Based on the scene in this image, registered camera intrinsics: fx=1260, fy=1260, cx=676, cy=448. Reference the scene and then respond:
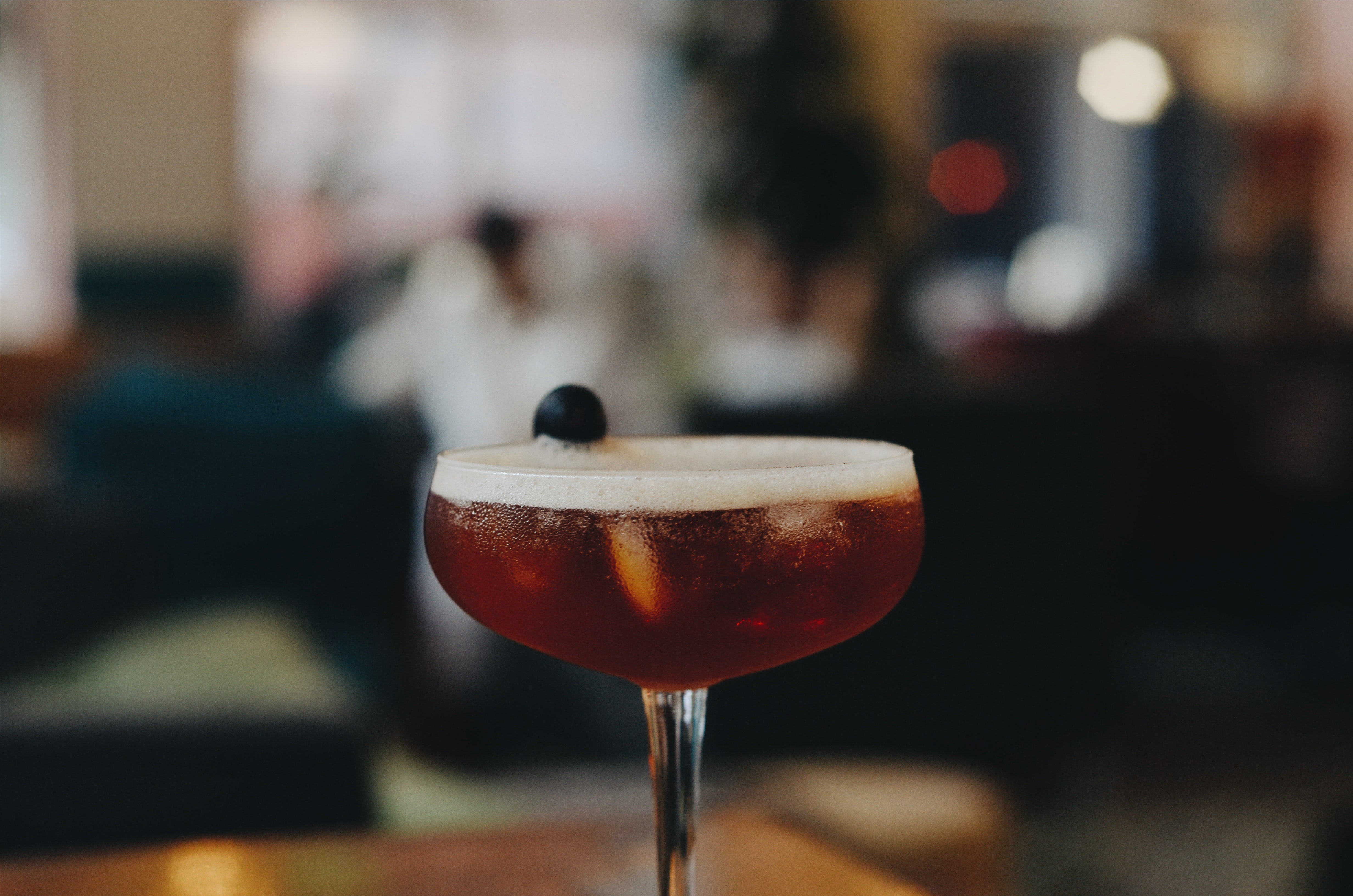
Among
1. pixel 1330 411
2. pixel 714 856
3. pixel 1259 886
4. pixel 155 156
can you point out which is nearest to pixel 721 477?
pixel 714 856

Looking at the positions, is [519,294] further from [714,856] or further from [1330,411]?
[1330,411]

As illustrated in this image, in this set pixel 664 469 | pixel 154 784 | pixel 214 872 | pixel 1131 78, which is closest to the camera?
pixel 664 469

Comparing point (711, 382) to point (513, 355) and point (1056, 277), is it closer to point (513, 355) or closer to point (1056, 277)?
point (513, 355)

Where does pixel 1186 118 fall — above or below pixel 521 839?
above

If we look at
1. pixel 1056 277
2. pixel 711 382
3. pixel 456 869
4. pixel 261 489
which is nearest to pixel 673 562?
pixel 456 869

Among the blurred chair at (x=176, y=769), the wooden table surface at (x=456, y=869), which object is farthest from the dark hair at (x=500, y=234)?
the wooden table surface at (x=456, y=869)

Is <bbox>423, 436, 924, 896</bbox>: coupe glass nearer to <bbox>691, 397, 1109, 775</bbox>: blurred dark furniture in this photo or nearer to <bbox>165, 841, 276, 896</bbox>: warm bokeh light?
<bbox>165, 841, 276, 896</bbox>: warm bokeh light
